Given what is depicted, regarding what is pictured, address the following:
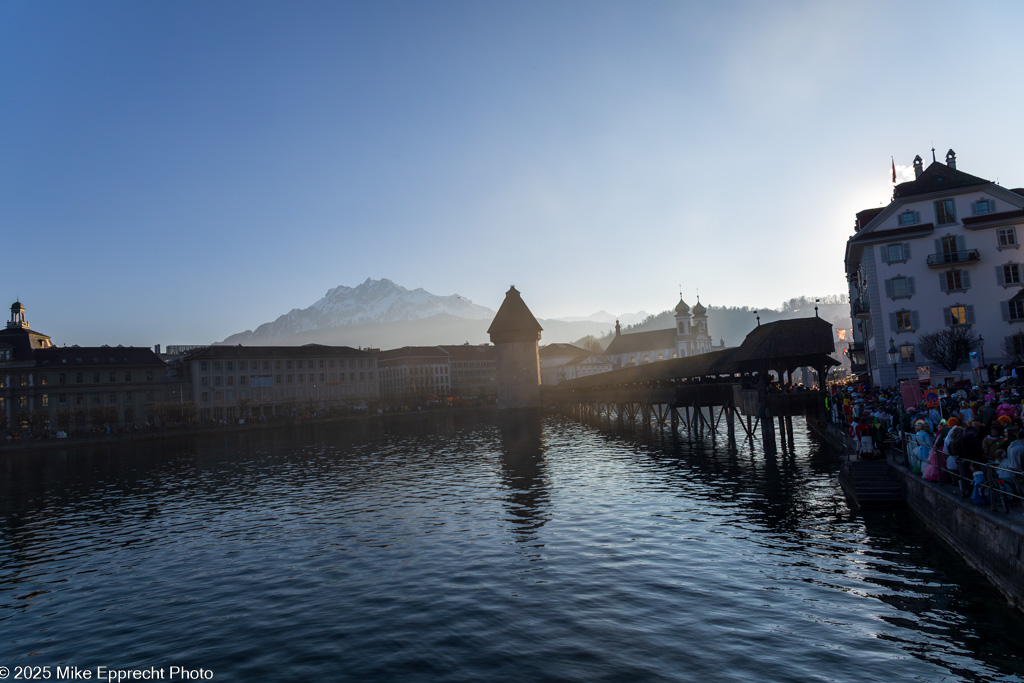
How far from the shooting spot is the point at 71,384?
301 feet

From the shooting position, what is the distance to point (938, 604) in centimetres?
1190

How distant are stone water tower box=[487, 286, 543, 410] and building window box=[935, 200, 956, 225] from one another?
203 feet

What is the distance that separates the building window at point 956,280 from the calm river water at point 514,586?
24068mm

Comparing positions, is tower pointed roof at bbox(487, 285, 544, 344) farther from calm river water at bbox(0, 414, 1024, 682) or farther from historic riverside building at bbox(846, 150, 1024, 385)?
calm river water at bbox(0, 414, 1024, 682)

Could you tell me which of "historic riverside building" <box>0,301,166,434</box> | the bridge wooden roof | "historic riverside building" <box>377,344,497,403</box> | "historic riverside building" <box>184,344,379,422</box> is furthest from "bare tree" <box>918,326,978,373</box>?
Answer: "historic riverside building" <box>377,344,497,403</box>

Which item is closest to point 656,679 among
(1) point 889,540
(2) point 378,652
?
(2) point 378,652

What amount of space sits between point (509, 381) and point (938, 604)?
90564 mm

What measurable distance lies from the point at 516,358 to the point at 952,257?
216ft

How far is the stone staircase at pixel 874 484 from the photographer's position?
19.7 metres

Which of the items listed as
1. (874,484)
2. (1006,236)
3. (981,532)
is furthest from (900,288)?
(981,532)

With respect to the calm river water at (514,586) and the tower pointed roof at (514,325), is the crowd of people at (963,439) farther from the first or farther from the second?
the tower pointed roof at (514,325)

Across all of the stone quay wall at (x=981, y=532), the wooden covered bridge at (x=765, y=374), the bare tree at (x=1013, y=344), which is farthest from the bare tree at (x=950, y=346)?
the stone quay wall at (x=981, y=532)

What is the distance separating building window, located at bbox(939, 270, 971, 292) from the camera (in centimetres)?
4466

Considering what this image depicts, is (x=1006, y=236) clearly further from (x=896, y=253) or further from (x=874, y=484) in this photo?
(x=874, y=484)
